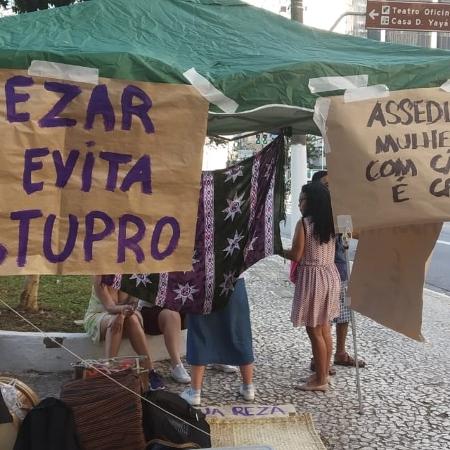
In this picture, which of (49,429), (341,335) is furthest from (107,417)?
(341,335)

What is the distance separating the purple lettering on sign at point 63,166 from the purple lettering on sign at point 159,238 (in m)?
0.43

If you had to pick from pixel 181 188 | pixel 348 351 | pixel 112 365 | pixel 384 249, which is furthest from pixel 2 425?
pixel 348 351

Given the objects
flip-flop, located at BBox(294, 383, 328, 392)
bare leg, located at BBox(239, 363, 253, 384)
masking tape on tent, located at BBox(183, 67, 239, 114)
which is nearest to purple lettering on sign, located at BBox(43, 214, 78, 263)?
masking tape on tent, located at BBox(183, 67, 239, 114)

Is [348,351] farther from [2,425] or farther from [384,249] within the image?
[2,425]

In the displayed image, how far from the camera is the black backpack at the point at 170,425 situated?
3.05m

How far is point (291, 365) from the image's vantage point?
203 inches

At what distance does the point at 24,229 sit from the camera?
2383 millimetres

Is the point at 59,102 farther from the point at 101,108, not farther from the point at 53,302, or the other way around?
the point at 53,302

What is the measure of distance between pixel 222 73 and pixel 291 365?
10.9ft

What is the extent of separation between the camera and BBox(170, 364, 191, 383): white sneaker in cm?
464

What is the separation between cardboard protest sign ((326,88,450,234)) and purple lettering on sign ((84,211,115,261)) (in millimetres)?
1027

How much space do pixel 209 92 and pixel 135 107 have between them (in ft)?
1.06

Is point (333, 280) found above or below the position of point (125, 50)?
below

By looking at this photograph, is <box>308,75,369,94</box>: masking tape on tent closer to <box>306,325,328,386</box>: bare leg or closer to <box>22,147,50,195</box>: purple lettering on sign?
<box>22,147,50,195</box>: purple lettering on sign
